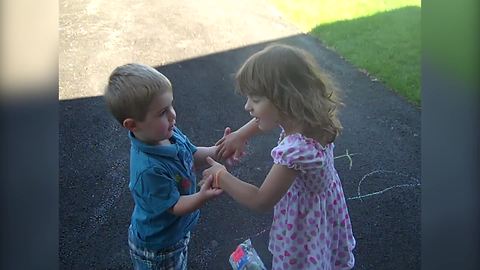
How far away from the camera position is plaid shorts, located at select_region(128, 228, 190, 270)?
1072 mm

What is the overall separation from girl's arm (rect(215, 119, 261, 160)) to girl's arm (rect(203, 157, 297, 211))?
0.49ft

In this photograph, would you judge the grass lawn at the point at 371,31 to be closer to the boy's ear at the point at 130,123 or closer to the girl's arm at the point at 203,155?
the girl's arm at the point at 203,155

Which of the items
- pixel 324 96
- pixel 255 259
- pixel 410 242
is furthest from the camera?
pixel 410 242

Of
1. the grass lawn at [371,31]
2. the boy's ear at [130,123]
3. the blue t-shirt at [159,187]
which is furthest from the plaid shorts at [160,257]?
the grass lawn at [371,31]

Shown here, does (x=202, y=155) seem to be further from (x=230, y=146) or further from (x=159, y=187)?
(x=159, y=187)

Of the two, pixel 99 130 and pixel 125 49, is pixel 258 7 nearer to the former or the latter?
pixel 125 49

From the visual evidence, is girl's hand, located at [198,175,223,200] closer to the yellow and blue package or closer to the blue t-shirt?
the blue t-shirt

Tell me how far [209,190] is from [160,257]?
19 cm

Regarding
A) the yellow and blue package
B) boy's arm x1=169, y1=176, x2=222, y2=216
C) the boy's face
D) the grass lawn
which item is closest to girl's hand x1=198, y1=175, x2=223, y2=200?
boy's arm x1=169, y1=176, x2=222, y2=216

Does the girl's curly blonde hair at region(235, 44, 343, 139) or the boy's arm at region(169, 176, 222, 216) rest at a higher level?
the girl's curly blonde hair at region(235, 44, 343, 139)

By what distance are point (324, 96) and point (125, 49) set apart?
1611 mm
